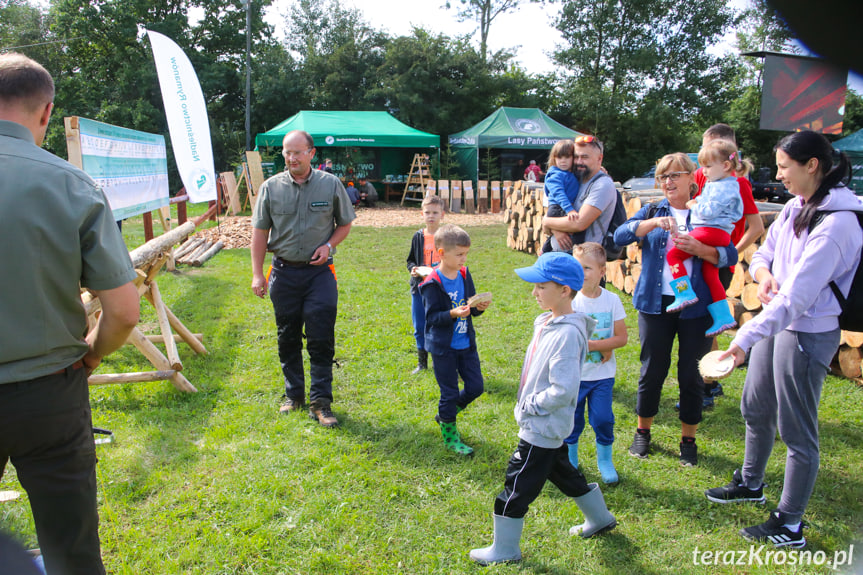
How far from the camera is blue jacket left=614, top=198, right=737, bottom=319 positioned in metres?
3.45

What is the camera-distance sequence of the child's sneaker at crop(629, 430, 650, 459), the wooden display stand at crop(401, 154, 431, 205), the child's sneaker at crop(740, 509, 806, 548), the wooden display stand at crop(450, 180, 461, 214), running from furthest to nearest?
1. the wooden display stand at crop(401, 154, 431, 205)
2. the wooden display stand at crop(450, 180, 461, 214)
3. the child's sneaker at crop(629, 430, 650, 459)
4. the child's sneaker at crop(740, 509, 806, 548)

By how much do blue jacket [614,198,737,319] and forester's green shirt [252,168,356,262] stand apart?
204 cm

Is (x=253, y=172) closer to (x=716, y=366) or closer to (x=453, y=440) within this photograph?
(x=453, y=440)

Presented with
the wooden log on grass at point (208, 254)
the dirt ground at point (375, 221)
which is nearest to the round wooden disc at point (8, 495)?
the wooden log on grass at point (208, 254)

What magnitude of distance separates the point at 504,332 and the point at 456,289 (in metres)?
2.65

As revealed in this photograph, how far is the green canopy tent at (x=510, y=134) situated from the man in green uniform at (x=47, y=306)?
20717mm

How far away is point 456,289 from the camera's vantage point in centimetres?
365

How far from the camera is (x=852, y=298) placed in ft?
8.25

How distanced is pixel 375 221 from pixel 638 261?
996 cm

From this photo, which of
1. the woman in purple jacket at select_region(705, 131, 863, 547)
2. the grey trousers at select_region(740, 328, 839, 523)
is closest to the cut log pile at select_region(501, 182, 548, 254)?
the woman in purple jacket at select_region(705, 131, 863, 547)

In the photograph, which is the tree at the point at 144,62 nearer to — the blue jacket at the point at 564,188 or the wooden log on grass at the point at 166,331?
the wooden log on grass at the point at 166,331

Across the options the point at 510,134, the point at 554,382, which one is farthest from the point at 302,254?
the point at 510,134

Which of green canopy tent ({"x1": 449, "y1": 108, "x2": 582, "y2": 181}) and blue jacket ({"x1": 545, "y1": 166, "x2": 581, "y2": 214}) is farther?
green canopy tent ({"x1": 449, "y1": 108, "x2": 582, "y2": 181})

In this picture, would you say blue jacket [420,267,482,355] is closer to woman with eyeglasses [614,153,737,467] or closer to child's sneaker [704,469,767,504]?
woman with eyeglasses [614,153,737,467]
